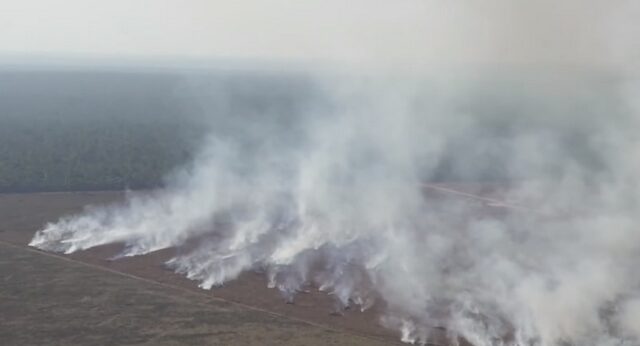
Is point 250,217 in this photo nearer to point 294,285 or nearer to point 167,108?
point 294,285

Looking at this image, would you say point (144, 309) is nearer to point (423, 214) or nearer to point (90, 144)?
point (423, 214)

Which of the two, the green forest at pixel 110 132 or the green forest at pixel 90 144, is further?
the green forest at pixel 110 132

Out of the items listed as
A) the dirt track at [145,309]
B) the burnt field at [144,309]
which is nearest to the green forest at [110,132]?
the dirt track at [145,309]

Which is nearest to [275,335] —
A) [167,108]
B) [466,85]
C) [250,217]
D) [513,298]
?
[513,298]

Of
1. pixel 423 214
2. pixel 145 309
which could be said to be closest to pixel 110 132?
pixel 423 214

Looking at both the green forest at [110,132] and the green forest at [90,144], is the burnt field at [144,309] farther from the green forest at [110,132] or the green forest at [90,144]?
the green forest at [110,132]

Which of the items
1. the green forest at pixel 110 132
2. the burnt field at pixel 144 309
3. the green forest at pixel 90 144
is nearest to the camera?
the burnt field at pixel 144 309

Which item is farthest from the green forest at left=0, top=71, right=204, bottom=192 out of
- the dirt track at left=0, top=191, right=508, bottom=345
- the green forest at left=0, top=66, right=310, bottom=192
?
the dirt track at left=0, top=191, right=508, bottom=345
